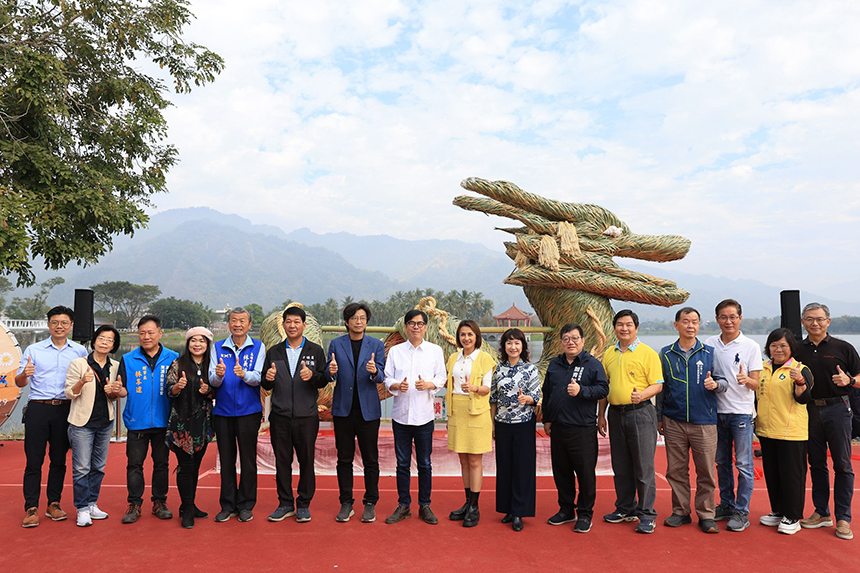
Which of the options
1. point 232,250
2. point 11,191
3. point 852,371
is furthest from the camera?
point 232,250

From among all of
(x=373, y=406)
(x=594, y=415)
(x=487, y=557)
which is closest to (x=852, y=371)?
(x=594, y=415)

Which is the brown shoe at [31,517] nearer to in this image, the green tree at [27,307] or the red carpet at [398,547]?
the red carpet at [398,547]

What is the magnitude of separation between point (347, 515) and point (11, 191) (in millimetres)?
5619

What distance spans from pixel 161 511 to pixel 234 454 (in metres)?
0.59

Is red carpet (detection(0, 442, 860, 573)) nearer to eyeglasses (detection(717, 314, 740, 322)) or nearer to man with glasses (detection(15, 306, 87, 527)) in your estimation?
man with glasses (detection(15, 306, 87, 527))

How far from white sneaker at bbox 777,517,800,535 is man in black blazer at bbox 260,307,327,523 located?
2.97 m

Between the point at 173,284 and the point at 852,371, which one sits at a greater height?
the point at 173,284

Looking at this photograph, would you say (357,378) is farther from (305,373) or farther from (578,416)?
(578,416)

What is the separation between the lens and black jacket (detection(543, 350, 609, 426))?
3.31 m

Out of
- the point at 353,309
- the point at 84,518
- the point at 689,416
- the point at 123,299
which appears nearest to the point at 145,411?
the point at 84,518

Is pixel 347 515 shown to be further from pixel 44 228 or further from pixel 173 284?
pixel 173 284

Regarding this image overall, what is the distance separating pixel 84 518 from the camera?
11.3ft

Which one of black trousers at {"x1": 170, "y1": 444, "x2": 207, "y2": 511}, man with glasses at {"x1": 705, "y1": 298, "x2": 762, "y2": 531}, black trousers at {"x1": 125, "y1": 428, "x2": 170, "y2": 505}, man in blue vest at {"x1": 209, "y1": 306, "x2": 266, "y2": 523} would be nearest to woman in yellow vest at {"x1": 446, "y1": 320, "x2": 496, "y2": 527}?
man in blue vest at {"x1": 209, "y1": 306, "x2": 266, "y2": 523}

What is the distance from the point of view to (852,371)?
3340 millimetres
